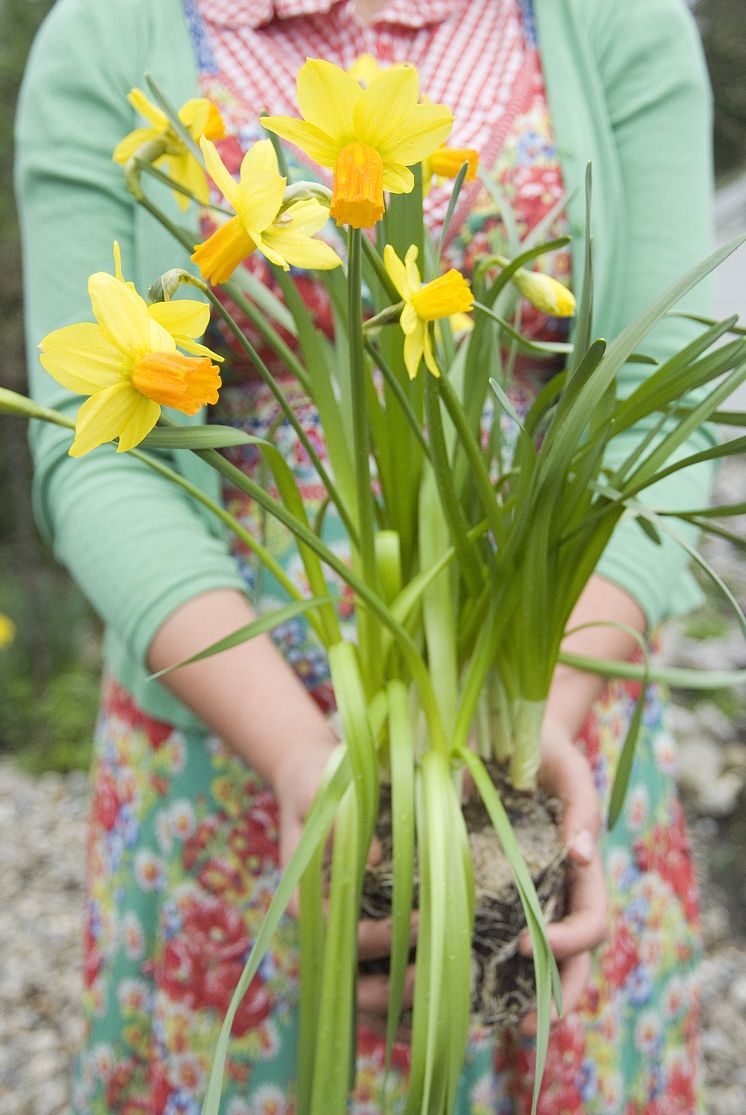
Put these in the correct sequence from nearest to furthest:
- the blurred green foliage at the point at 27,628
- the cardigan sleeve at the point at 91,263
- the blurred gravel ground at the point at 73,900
Result: the cardigan sleeve at the point at 91,263
the blurred gravel ground at the point at 73,900
the blurred green foliage at the point at 27,628

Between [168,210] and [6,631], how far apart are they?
2092mm

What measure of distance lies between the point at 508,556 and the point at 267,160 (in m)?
0.23

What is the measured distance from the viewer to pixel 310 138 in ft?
1.10

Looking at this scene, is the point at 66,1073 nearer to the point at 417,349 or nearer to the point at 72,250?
the point at 72,250

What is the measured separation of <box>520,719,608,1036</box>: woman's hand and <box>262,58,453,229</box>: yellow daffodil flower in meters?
0.40

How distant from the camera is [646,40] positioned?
78cm

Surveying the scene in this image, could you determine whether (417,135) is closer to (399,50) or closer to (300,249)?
(300,249)

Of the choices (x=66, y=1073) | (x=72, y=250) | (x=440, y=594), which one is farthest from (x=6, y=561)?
(x=440, y=594)

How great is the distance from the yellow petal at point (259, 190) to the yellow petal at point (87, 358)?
63 millimetres

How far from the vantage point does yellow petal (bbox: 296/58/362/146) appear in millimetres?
323

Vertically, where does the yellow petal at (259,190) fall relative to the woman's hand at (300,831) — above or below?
above

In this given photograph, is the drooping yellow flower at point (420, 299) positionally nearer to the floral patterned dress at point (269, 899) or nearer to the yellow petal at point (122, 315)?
the yellow petal at point (122, 315)

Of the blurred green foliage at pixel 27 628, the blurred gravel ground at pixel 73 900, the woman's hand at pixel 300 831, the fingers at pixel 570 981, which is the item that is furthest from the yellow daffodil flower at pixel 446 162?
the blurred green foliage at pixel 27 628

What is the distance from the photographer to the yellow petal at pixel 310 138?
12.8 inches
